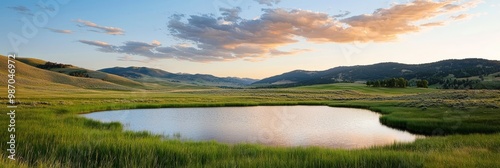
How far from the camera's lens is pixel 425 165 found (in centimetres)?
978

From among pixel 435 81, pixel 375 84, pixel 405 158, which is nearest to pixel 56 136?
pixel 405 158

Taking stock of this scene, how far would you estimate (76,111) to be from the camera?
39.7 m

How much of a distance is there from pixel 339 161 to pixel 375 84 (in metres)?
128

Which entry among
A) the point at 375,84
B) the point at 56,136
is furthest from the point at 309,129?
the point at 375,84

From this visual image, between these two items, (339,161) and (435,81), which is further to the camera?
(435,81)

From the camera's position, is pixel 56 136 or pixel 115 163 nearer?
pixel 115 163

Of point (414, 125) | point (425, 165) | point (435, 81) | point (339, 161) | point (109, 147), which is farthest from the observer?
point (435, 81)

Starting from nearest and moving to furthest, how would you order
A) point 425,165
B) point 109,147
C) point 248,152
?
1. point 425,165
2. point 109,147
3. point 248,152

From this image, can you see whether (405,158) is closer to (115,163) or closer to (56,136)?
(115,163)

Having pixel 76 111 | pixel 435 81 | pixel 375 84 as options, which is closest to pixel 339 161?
pixel 76 111

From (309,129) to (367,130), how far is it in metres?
5.03

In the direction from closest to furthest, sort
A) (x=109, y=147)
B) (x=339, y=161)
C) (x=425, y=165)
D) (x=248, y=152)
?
(x=425, y=165) → (x=339, y=161) → (x=109, y=147) → (x=248, y=152)

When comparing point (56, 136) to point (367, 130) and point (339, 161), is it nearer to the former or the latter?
point (339, 161)

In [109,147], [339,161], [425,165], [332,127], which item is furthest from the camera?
[332,127]
